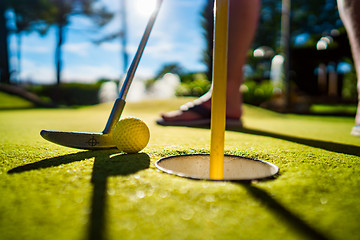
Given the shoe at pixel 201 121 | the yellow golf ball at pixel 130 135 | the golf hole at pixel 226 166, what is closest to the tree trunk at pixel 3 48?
the shoe at pixel 201 121

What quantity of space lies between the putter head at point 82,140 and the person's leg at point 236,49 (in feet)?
4.76

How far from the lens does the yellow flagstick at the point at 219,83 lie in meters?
1.11

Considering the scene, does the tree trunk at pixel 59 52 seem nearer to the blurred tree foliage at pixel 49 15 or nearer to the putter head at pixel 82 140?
the blurred tree foliage at pixel 49 15

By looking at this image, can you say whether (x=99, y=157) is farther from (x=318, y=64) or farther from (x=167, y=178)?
(x=318, y=64)

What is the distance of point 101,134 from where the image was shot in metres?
1.58

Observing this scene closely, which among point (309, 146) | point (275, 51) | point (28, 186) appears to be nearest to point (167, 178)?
point (28, 186)

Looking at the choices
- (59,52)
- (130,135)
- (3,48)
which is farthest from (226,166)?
(59,52)

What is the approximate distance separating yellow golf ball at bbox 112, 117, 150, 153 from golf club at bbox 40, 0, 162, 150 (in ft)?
0.27

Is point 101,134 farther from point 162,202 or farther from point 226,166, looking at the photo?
point 162,202

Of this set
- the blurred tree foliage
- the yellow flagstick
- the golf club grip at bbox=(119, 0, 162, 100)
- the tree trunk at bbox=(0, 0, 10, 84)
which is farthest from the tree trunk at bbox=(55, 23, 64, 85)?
the yellow flagstick

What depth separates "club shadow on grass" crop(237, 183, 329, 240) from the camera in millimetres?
606

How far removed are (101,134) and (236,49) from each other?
178cm

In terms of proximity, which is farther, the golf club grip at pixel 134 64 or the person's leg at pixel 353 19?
the person's leg at pixel 353 19

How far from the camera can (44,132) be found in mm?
1421
